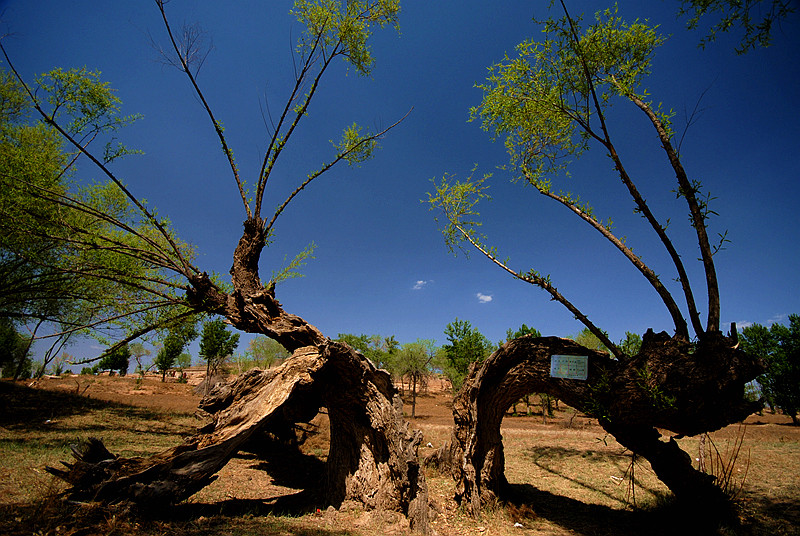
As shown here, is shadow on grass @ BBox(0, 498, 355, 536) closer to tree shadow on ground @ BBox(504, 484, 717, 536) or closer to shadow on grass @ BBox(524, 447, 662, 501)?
tree shadow on ground @ BBox(504, 484, 717, 536)

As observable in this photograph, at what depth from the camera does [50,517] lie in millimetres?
3400

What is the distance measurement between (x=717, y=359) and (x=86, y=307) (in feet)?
61.4

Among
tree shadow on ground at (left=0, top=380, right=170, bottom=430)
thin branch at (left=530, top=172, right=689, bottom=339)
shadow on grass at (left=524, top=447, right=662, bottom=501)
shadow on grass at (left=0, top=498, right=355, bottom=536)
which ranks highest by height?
thin branch at (left=530, top=172, right=689, bottom=339)

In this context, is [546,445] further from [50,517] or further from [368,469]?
[50,517]

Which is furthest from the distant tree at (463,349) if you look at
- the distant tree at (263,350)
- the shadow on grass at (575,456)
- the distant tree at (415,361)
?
the distant tree at (263,350)

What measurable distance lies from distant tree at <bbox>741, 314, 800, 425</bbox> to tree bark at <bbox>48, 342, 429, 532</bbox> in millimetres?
32180

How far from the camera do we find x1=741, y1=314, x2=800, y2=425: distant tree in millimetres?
25484

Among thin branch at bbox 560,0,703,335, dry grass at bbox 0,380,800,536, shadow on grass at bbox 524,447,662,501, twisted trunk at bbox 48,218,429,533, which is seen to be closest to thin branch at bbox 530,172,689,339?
thin branch at bbox 560,0,703,335

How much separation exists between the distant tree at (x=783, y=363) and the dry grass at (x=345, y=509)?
20.1 meters

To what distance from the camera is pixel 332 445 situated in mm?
7066

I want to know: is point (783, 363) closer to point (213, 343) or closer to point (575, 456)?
point (575, 456)

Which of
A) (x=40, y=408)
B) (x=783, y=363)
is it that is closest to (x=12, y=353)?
(x=40, y=408)

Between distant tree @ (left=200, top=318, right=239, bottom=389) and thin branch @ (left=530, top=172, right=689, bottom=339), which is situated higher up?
thin branch @ (left=530, top=172, right=689, bottom=339)

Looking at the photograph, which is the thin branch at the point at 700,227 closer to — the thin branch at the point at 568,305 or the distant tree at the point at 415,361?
the thin branch at the point at 568,305
